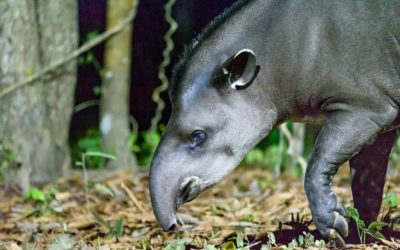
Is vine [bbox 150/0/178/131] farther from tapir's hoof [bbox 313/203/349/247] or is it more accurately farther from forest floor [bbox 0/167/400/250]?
tapir's hoof [bbox 313/203/349/247]

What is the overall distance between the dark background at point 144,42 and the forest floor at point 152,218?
2.19 meters

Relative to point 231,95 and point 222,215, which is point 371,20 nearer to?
point 231,95

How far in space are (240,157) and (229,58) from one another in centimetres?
57

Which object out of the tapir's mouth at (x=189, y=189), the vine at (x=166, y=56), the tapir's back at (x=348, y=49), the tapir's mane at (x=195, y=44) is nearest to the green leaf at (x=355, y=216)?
the tapir's back at (x=348, y=49)

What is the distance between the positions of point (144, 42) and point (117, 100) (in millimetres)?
1521

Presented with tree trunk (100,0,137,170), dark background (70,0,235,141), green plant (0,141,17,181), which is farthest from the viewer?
dark background (70,0,235,141)

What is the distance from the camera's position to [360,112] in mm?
4941

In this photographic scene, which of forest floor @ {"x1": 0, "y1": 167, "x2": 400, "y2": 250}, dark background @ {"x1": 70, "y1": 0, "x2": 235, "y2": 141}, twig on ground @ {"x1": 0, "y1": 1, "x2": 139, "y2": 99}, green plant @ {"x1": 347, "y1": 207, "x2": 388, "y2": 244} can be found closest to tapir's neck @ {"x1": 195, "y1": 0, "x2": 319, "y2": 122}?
green plant @ {"x1": 347, "y1": 207, "x2": 388, "y2": 244}

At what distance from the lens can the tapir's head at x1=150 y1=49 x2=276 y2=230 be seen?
17.1ft

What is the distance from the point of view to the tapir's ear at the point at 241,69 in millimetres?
5105

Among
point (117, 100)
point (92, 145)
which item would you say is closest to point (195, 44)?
point (117, 100)

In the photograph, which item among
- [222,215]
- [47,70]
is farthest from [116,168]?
[222,215]

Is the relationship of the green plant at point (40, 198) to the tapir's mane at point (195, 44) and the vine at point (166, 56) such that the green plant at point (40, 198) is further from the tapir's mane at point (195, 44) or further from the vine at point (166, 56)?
the vine at point (166, 56)

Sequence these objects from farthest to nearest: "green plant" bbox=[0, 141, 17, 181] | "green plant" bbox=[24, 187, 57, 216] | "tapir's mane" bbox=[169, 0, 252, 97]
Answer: "green plant" bbox=[0, 141, 17, 181] → "green plant" bbox=[24, 187, 57, 216] → "tapir's mane" bbox=[169, 0, 252, 97]
